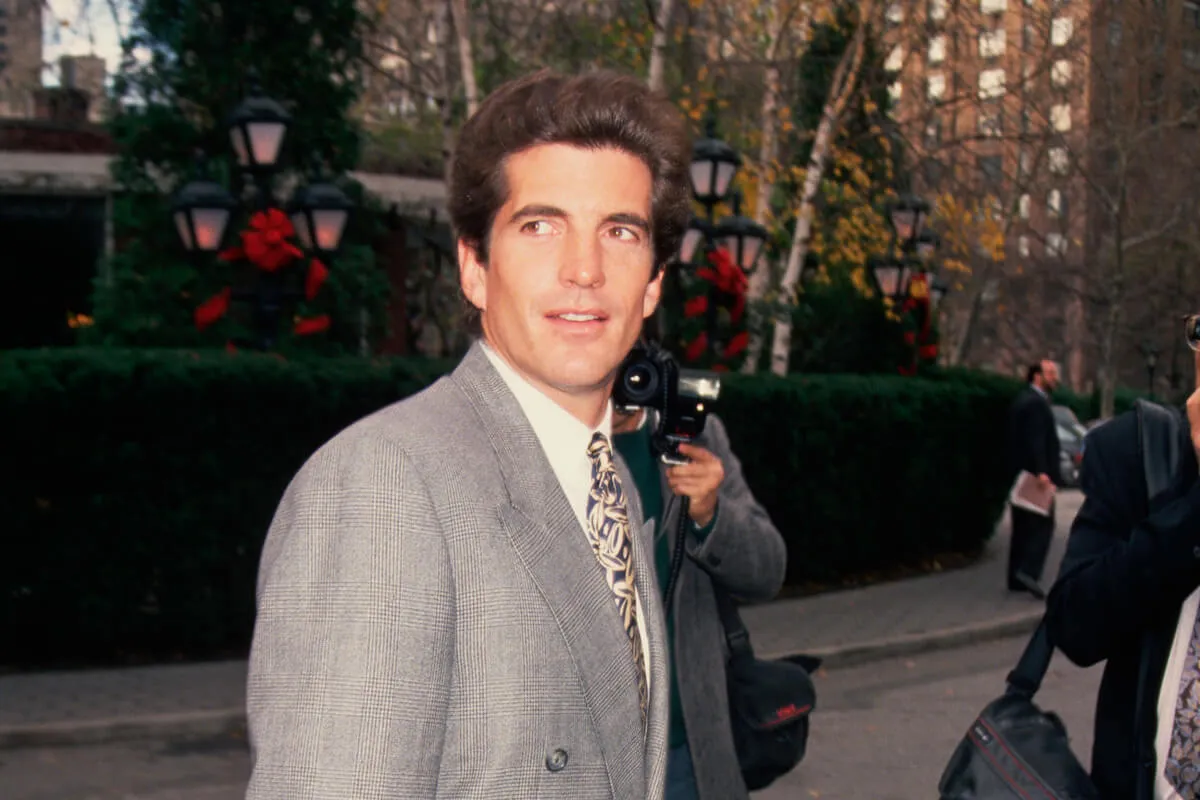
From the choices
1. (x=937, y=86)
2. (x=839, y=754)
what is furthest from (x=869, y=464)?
(x=937, y=86)

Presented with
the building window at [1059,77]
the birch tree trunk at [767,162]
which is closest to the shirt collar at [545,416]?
the birch tree trunk at [767,162]

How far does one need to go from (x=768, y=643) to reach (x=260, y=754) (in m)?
10.1

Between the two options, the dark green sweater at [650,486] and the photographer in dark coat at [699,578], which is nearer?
the photographer in dark coat at [699,578]

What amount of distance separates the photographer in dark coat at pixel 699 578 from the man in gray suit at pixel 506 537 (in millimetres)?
1303

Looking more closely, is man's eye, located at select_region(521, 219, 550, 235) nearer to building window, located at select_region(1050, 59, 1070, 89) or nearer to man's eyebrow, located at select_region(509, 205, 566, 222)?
man's eyebrow, located at select_region(509, 205, 566, 222)

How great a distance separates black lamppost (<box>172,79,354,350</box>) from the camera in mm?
11188

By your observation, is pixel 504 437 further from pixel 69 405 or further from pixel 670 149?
pixel 69 405

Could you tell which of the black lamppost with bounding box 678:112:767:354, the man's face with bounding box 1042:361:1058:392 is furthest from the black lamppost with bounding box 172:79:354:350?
the man's face with bounding box 1042:361:1058:392

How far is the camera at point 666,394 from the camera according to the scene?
346 centimetres

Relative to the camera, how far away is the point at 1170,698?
281cm

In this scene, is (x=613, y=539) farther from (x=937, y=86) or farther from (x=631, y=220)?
(x=937, y=86)

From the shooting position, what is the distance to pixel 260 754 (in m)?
1.61

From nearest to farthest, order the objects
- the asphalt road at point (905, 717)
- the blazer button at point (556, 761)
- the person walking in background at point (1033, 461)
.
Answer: the blazer button at point (556, 761) < the asphalt road at point (905, 717) < the person walking in background at point (1033, 461)

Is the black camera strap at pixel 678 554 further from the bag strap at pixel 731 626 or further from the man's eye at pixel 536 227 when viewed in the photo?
the man's eye at pixel 536 227
